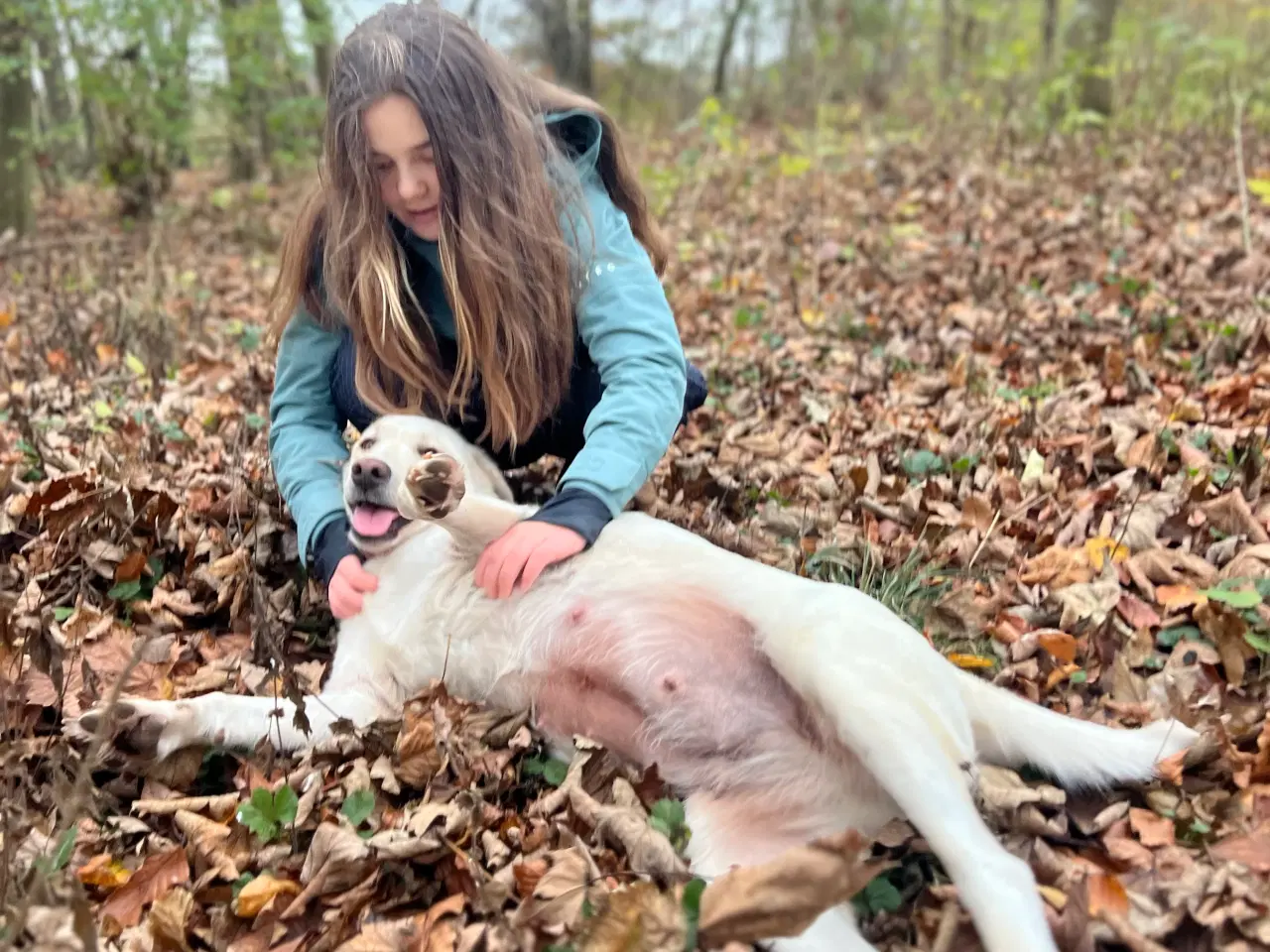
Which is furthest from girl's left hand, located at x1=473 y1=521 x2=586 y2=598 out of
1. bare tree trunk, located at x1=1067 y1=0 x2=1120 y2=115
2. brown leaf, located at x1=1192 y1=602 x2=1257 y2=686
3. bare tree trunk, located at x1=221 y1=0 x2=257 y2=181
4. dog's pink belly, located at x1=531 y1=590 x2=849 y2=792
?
bare tree trunk, located at x1=1067 y1=0 x2=1120 y2=115

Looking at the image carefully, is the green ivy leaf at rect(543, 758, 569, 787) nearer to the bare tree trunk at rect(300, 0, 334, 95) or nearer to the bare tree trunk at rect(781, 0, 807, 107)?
the bare tree trunk at rect(300, 0, 334, 95)

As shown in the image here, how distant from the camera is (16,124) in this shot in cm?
830

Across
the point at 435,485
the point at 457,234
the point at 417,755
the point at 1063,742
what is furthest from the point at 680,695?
the point at 457,234

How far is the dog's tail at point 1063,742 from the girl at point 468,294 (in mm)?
1055

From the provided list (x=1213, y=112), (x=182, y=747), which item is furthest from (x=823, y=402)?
(x=1213, y=112)

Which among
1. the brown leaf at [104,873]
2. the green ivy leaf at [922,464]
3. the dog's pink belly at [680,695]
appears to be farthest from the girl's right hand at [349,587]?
the green ivy leaf at [922,464]

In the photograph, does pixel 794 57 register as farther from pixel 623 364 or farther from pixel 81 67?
pixel 623 364

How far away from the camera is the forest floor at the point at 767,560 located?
2066 mm

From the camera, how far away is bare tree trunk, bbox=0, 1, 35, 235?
304 inches

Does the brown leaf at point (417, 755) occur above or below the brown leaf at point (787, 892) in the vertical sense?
below

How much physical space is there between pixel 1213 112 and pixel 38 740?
33.2 ft

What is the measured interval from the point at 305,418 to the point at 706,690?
5.88 feet

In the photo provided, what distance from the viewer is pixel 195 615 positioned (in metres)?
3.26

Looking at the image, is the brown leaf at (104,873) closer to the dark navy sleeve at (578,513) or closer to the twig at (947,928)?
the dark navy sleeve at (578,513)
